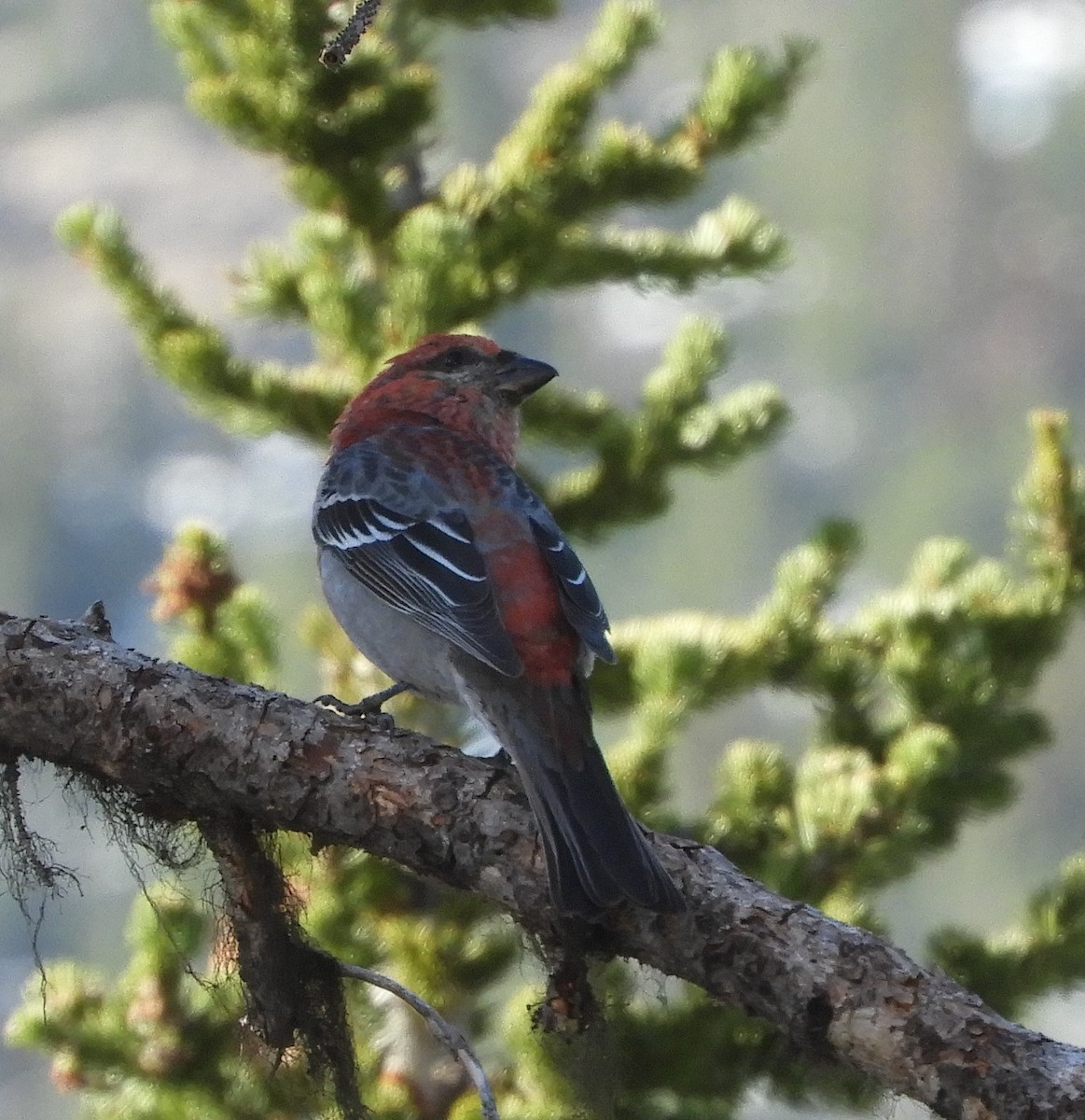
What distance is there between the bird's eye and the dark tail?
5.62 feet

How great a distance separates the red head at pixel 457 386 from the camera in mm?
5633

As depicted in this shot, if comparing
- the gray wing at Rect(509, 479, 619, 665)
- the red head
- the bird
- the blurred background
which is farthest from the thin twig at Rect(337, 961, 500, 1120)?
the blurred background

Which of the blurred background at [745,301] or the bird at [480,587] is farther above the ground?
the blurred background at [745,301]

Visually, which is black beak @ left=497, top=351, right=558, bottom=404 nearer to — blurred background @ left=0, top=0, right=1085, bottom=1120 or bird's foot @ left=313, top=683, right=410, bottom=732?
bird's foot @ left=313, top=683, right=410, bottom=732

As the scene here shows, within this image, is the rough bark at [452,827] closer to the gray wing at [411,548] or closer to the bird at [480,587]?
the bird at [480,587]

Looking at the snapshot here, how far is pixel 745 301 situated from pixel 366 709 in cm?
8734

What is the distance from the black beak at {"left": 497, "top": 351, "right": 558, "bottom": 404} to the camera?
5.71 m

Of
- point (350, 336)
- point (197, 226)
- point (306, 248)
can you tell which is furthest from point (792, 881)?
point (197, 226)

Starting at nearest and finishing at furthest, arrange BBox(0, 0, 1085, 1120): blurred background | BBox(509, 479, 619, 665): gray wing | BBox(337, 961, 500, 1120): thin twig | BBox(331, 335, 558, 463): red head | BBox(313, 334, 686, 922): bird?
BBox(337, 961, 500, 1120): thin twig, BBox(313, 334, 686, 922): bird, BBox(509, 479, 619, 665): gray wing, BBox(331, 335, 558, 463): red head, BBox(0, 0, 1085, 1120): blurred background

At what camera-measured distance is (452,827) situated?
3.47 m

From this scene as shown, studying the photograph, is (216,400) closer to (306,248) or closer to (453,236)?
(306,248)

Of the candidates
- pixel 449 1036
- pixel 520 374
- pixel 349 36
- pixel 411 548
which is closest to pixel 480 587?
pixel 411 548

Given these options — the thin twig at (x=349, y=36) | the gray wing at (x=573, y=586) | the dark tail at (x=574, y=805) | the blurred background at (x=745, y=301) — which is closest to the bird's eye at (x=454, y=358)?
the gray wing at (x=573, y=586)

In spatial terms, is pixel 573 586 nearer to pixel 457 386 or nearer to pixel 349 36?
pixel 457 386
